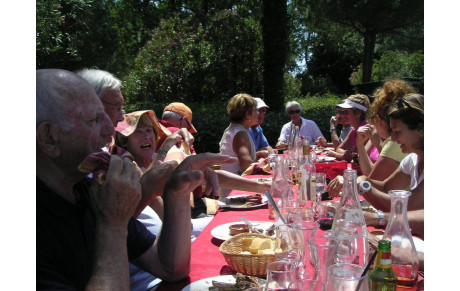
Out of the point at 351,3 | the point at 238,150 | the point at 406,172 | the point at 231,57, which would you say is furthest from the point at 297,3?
the point at 406,172

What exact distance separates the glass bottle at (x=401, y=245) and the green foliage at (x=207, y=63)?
13582 mm

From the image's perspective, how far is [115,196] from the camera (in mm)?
1466

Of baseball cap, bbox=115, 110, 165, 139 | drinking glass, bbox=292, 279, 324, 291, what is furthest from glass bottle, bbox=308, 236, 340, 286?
baseball cap, bbox=115, 110, 165, 139

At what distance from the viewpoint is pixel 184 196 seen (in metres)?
1.88

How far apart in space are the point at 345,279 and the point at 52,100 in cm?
120

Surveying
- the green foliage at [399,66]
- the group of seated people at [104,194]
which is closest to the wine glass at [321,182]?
the group of seated people at [104,194]

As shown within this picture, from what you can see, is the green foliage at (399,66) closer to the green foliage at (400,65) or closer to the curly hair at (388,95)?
the green foliage at (400,65)

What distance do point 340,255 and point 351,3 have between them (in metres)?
14.1

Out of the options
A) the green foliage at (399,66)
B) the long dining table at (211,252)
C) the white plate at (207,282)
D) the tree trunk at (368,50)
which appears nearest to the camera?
the white plate at (207,282)

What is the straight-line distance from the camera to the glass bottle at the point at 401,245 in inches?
53.6

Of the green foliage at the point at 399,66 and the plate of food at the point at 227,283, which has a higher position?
the green foliage at the point at 399,66

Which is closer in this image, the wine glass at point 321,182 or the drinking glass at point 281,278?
the drinking glass at point 281,278

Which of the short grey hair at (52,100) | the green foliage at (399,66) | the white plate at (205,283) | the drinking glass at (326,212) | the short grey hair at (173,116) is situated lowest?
the white plate at (205,283)

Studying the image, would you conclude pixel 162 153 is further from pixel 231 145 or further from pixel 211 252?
pixel 231 145
